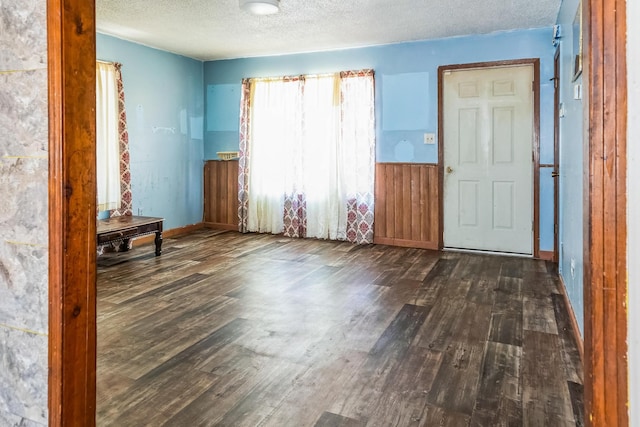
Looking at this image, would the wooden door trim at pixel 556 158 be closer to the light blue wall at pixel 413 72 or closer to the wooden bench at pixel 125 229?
the light blue wall at pixel 413 72

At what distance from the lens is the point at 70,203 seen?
128 cm

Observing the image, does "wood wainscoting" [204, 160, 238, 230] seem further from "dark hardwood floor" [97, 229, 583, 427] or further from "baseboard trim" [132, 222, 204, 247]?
"dark hardwood floor" [97, 229, 583, 427]

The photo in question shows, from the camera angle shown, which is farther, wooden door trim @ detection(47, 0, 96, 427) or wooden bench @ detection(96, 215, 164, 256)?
wooden bench @ detection(96, 215, 164, 256)

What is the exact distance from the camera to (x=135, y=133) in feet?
18.2

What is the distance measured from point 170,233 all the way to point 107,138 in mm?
1576

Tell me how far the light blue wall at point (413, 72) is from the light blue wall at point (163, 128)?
0.63 metres

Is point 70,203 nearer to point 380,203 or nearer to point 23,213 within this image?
point 23,213

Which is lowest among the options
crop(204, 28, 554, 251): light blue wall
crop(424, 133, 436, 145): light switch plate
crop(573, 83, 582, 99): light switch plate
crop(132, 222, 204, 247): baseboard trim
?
crop(132, 222, 204, 247): baseboard trim

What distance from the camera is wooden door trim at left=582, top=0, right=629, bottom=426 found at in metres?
0.93

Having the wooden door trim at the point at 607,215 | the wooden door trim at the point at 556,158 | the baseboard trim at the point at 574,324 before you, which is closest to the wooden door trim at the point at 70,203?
the wooden door trim at the point at 607,215

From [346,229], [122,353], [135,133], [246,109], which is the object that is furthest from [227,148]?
[122,353]

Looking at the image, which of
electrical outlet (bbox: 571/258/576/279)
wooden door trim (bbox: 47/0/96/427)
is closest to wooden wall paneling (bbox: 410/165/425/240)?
electrical outlet (bbox: 571/258/576/279)

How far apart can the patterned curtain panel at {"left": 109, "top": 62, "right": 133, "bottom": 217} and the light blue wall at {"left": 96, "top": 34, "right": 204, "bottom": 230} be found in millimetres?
163

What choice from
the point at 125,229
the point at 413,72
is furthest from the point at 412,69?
the point at 125,229
